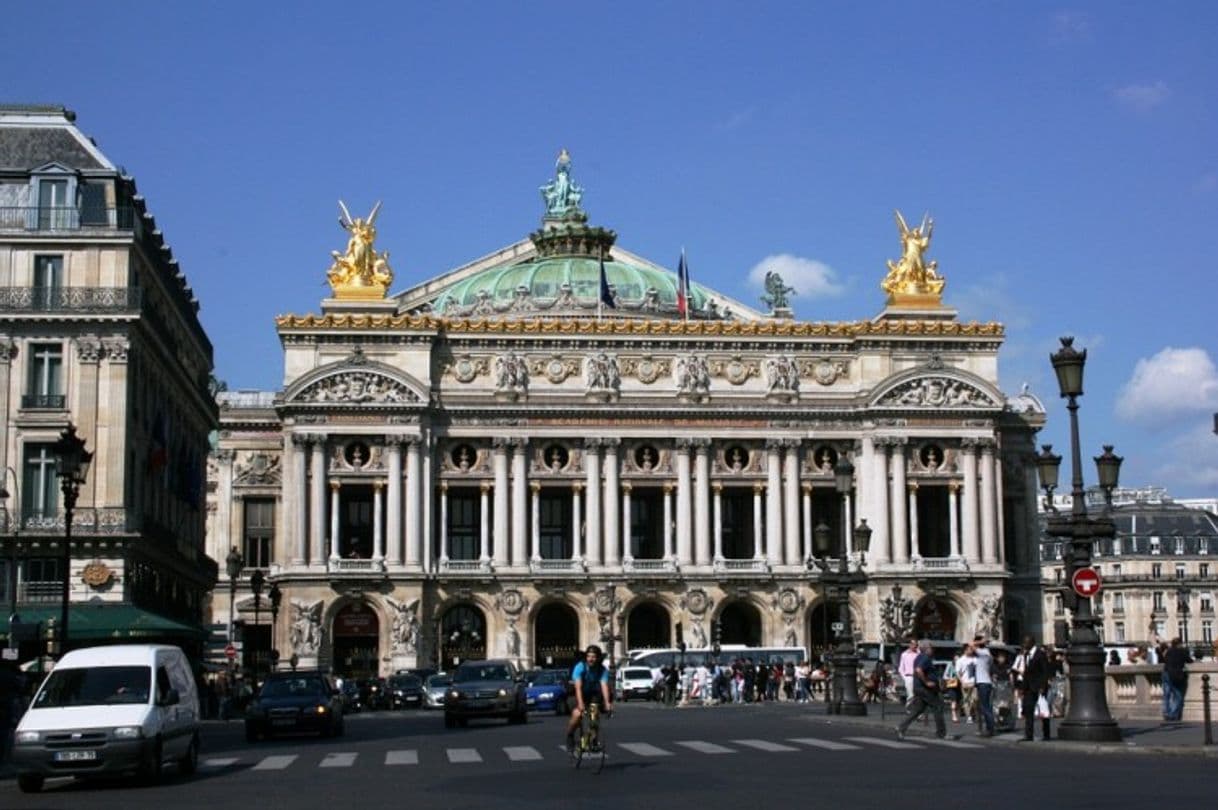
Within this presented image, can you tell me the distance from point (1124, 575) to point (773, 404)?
55025 mm

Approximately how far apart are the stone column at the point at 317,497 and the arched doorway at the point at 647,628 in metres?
16.9

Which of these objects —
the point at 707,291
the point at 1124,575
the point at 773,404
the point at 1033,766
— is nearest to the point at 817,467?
the point at 773,404

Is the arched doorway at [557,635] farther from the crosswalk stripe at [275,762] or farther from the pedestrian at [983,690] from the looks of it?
the crosswalk stripe at [275,762]

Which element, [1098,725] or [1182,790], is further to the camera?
[1098,725]

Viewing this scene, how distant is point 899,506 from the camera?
10181cm

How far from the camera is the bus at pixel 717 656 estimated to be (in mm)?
92625

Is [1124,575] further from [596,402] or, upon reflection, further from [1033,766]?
[1033,766]

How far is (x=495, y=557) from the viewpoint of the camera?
10088 cm

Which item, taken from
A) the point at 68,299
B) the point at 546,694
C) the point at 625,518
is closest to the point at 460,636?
the point at 625,518

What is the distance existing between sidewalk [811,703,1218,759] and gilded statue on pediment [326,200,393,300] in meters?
57.4

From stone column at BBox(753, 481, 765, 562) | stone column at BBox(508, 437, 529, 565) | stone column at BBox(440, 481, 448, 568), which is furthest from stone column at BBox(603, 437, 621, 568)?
stone column at BBox(440, 481, 448, 568)

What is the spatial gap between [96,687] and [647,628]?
73676 mm

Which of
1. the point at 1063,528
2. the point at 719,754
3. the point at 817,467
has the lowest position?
the point at 719,754

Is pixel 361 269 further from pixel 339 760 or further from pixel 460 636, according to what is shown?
pixel 339 760
